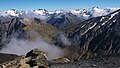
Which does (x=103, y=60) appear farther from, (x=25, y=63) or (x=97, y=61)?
(x=25, y=63)

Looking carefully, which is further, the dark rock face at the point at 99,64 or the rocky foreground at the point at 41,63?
the dark rock face at the point at 99,64

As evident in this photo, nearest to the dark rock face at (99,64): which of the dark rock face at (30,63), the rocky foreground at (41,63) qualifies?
the rocky foreground at (41,63)

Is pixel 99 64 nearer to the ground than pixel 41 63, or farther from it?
nearer to the ground

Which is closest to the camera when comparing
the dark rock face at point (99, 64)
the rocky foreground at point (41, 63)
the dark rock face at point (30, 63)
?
the dark rock face at point (30, 63)

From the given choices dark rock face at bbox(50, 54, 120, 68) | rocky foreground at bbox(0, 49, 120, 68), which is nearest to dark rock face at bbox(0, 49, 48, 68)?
rocky foreground at bbox(0, 49, 120, 68)

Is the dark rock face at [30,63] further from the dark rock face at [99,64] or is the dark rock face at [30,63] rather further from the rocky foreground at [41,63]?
the dark rock face at [99,64]

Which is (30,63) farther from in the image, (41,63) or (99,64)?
(99,64)

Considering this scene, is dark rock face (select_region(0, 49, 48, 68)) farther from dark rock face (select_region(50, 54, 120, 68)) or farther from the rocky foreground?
dark rock face (select_region(50, 54, 120, 68))

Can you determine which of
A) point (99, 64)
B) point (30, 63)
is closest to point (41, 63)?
point (30, 63)

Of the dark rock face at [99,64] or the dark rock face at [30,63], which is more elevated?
the dark rock face at [30,63]

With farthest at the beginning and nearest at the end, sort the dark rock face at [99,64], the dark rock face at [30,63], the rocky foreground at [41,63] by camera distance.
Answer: the dark rock face at [99,64] < the rocky foreground at [41,63] < the dark rock face at [30,63]

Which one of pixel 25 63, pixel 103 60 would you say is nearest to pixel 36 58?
pixel 25 63
